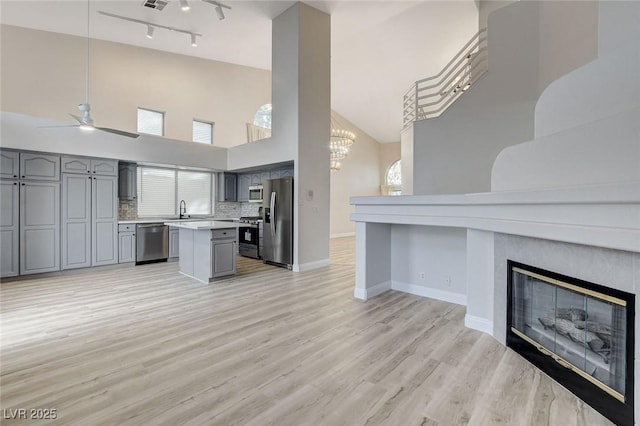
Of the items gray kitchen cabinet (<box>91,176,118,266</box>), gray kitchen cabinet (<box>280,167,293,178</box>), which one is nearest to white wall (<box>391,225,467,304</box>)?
gray kitchen cabinet (<box>280,167,293,178</box>)

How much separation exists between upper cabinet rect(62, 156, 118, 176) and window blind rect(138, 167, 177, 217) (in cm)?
89

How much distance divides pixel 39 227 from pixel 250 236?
375 cm

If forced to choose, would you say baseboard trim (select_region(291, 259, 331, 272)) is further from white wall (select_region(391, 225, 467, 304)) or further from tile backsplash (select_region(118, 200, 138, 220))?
tile backsplash (select_region(118, 200, 138, 220))

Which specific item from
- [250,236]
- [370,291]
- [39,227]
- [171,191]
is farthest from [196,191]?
[370,291]

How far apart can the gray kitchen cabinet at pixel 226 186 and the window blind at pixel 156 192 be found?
110 cm

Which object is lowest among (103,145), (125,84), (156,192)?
(156,192)

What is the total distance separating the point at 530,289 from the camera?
246 centimetres

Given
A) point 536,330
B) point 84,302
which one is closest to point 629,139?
point 536,330

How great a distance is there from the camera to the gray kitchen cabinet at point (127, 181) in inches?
245

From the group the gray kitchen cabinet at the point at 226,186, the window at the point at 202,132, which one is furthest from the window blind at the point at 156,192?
the window at the point at 202,132

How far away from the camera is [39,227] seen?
16.6 feet

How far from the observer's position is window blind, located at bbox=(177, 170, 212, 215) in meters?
7.50

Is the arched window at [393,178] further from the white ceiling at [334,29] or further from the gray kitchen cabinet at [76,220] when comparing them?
the gray kitchen cabinet at [76,220]

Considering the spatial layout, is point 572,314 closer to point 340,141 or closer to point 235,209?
point 340,141
